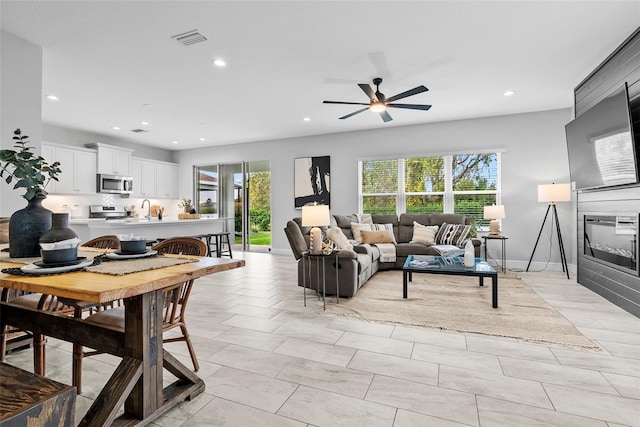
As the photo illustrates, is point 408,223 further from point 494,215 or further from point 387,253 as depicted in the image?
point 494,215

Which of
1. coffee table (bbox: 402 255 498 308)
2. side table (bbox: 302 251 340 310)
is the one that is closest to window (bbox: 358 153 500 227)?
coffee table (bbox: 402 255 498 308)

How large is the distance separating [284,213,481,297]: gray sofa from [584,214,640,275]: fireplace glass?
4.73 feet

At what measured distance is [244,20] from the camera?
9.41 ft

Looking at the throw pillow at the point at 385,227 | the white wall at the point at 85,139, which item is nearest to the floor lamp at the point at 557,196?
the throw pillow at the point at 385,227

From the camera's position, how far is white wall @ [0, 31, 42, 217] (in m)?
2.92

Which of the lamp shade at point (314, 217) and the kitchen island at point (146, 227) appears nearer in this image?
the lamp shade at point (314, 217)

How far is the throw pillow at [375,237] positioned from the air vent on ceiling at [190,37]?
3780 mm

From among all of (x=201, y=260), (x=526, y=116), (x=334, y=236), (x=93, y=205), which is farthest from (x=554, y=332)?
(x=93, y=205)

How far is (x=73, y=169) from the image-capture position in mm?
6328

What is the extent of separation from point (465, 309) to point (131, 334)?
120 inches

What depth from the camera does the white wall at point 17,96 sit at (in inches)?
115

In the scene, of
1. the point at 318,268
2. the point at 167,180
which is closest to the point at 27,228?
the point at 318,268

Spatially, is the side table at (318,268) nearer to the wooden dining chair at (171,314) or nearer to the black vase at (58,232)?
the wooden dining chair at (171,314)

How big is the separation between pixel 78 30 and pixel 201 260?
2.85 metres
